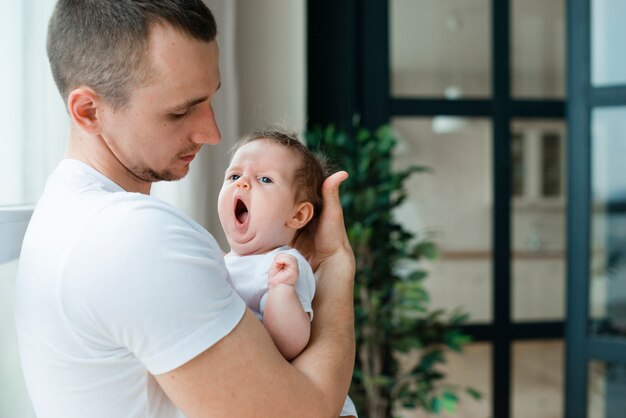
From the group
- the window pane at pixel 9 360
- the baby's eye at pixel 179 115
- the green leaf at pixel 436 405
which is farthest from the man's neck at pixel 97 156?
the green leaf at pixel 436 405

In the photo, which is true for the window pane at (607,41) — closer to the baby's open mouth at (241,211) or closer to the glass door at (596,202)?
the glass door at (596,202)

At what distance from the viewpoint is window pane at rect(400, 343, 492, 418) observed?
3.99 metres

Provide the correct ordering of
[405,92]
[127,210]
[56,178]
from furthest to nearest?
[405,92]
[56,178]
[127,210]

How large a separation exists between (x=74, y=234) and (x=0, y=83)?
71 centimetres

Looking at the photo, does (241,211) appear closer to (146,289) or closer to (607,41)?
(146,289)

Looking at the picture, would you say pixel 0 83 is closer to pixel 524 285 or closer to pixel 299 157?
pixel 299 157

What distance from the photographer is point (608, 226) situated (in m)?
3.38

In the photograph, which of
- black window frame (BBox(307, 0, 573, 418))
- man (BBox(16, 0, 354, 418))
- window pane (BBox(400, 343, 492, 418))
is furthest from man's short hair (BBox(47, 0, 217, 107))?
window pane (BBox(400, 343, 492, 418))

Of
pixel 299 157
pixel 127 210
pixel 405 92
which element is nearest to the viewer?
pixel 127 210

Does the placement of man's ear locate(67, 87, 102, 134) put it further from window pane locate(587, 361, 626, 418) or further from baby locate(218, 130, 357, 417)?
window pane locate(587, 361, 626, 418)

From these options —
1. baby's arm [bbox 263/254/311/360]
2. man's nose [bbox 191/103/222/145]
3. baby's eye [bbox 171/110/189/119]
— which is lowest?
baby's arm [bbox 263/254/311/360]

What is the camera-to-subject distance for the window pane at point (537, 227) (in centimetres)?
408

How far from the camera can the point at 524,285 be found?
13.5 feet

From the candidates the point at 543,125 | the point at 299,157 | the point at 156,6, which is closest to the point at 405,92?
the point at 543,125
